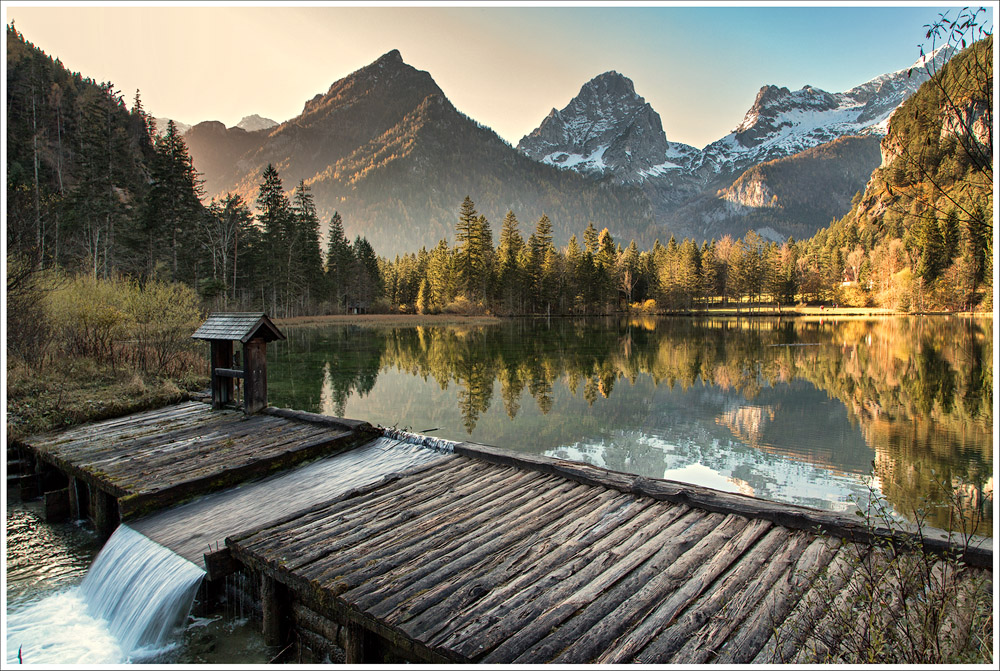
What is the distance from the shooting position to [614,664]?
10.8 ft

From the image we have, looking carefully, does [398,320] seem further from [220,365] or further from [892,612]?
[892,612]

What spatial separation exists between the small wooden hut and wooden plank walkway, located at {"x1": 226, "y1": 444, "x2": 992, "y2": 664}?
19.5 feet

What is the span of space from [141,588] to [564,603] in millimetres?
4917

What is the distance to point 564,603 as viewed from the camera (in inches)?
158

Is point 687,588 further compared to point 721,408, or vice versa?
point 721,408

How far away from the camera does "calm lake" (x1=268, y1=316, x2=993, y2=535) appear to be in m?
10.5

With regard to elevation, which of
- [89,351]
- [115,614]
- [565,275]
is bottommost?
[115,614]

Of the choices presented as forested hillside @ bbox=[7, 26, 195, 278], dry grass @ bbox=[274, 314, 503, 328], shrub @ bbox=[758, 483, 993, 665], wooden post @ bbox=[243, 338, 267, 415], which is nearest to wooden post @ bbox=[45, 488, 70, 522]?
wooden post @ bbox=[243, 338, 267, 415]

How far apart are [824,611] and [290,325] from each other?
60.5 m

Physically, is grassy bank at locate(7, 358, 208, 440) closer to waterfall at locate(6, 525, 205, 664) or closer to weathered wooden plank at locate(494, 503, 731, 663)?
waterfall at locate(6, 525, 205, 664)

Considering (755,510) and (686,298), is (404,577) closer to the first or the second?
(755,510)

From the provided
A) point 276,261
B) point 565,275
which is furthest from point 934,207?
point 565,275

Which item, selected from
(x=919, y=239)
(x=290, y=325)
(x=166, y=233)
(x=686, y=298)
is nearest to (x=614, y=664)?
(x=166, y=233)

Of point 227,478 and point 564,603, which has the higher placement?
point 564,603
